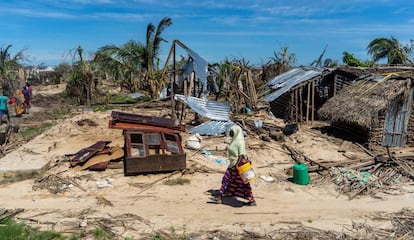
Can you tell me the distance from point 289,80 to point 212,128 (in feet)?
19.9

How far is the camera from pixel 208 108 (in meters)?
12.6

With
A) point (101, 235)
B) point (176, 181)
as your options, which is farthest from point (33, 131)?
point (101, 235)

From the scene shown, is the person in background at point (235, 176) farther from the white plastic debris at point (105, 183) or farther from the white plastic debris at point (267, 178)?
the white plastic debris at point (105, 183)

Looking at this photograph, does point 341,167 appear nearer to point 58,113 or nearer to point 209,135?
point 209,135

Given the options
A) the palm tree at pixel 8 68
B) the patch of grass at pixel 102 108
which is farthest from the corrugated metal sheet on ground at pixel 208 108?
the palm tree at pixel 8 68

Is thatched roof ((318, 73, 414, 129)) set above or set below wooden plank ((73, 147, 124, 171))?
above

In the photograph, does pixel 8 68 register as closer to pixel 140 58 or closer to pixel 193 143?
pixel 140 58

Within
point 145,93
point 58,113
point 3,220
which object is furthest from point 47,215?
point 145,93

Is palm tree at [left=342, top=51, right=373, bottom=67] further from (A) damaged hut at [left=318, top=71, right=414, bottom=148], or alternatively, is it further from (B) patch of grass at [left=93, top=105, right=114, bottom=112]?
(B) patch of grass at [left=93, top=105, right=114, bottom=112]

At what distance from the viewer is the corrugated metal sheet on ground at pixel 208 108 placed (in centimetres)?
1233

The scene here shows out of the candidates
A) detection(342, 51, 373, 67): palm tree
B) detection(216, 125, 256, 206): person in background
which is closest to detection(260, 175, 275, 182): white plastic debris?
detection(216, 125, 256, 206): person in background

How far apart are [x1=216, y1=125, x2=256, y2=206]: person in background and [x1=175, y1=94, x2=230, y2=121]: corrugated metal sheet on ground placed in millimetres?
5719

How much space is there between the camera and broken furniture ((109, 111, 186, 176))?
26.2 feet

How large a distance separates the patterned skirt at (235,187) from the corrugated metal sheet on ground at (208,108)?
572 cm
